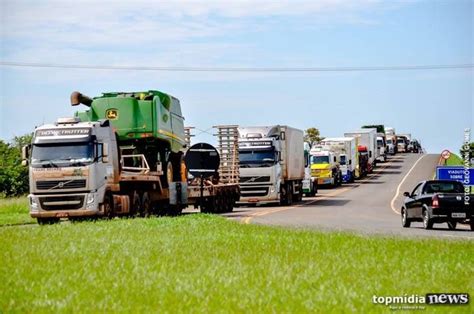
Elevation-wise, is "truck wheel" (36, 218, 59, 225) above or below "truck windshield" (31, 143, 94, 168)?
below

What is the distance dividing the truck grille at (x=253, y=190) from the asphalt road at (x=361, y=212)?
73 centimetres

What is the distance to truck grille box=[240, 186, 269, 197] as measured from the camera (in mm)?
49625

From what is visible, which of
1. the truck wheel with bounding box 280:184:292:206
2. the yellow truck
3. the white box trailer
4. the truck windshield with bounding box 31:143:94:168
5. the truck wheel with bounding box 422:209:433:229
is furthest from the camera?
the white box trailer

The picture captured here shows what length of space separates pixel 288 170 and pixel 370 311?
41.2 m

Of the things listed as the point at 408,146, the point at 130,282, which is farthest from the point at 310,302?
the point at 408,146

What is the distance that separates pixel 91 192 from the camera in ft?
108

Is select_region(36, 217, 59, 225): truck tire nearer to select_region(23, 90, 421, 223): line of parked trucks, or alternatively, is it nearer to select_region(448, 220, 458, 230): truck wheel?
select_region(23, 90, 421, 223): line of parked trucks

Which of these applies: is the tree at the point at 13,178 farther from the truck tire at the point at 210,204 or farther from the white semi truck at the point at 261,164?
the truck tire at the point at 210,204

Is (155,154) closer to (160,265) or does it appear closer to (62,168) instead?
(62,168)

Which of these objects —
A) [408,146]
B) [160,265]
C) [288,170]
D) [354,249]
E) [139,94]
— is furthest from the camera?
[408,146]

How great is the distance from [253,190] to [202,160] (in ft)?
22.0

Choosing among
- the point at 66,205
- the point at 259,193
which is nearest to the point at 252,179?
the point at 259,193

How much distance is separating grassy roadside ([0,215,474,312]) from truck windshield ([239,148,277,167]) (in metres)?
25.7

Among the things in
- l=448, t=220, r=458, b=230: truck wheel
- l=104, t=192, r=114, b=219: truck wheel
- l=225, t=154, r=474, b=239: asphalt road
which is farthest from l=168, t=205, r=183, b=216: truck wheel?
l=448, t=220, r=458, b=230: truck wheel
